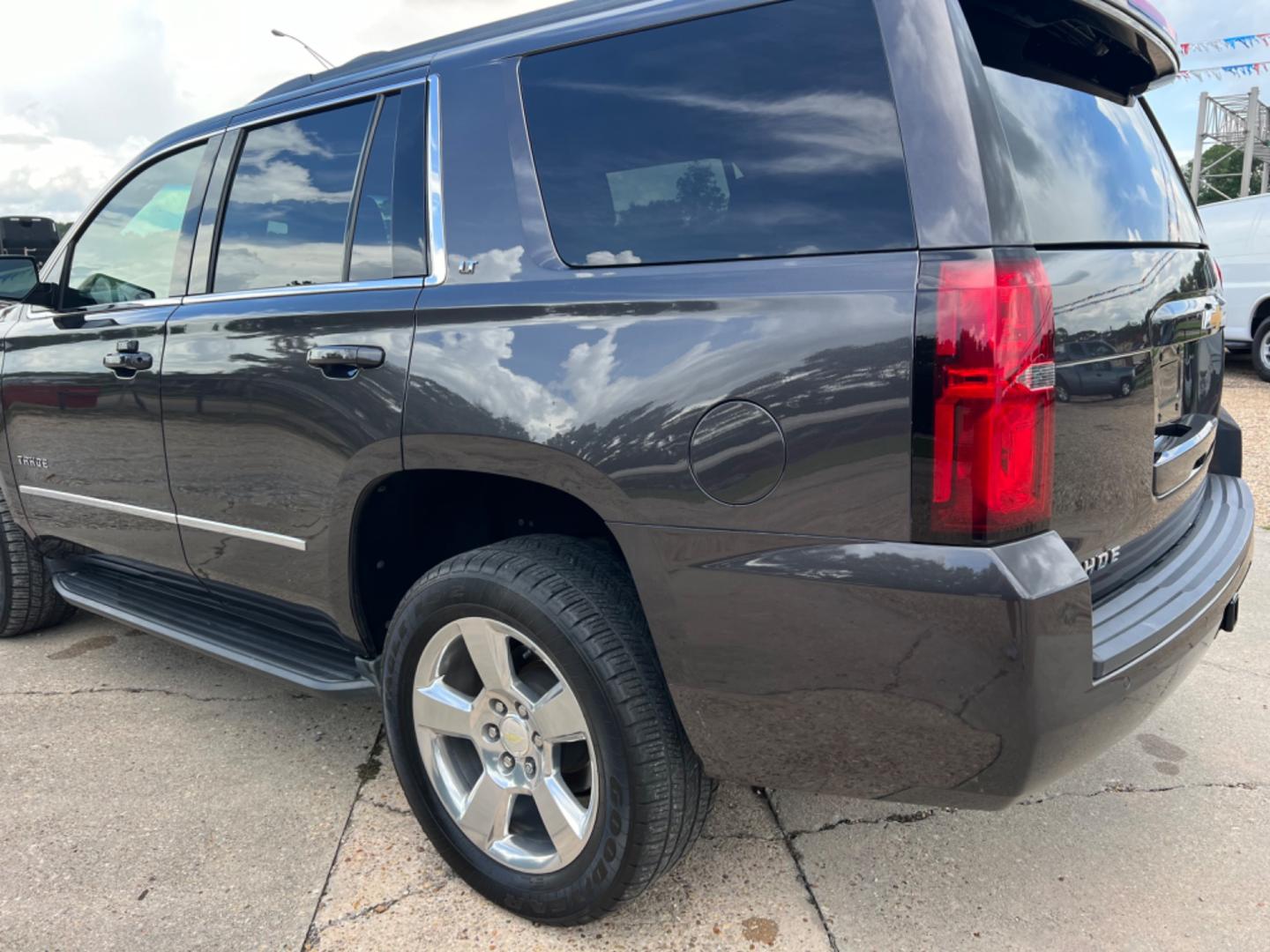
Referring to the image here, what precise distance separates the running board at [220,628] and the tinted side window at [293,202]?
38.9 inches

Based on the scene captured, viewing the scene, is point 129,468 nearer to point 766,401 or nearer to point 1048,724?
point 766,401

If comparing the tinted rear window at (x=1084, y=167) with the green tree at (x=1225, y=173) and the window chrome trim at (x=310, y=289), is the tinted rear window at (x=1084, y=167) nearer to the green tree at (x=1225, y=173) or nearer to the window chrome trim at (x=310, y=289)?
the window chrome trim at (x=310, y=289)

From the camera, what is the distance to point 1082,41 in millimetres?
1965

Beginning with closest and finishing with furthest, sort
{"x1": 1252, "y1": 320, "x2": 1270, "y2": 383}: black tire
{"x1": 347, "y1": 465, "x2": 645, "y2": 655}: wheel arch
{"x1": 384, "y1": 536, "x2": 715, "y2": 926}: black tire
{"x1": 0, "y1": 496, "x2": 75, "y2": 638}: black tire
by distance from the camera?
{"x1": 384, "y1": 536, "x2": 715, "y2": 926}: black tire
{"x1": 347, "y1": 465, "x2": 645, "y2": 655}: wheel arch
{"x1": 0, "y1": 496, "x2": 75, "y2": 638}: black tire
{"x1": 1252, "y1": 320, "x2": 1270, "y2": 383}: black tire

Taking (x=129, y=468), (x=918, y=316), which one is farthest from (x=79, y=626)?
(x=918, y=316)

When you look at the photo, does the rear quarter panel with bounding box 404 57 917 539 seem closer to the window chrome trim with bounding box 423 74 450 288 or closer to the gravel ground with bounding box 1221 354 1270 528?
the window chrome trim with bounding box 423 74 450 288

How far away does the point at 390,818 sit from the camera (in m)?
2.56

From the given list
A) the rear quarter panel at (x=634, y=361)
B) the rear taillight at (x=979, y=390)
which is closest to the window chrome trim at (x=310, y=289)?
the rear quarter panel at (x=634, y=361)

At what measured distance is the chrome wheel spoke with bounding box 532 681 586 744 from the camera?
6.39ft

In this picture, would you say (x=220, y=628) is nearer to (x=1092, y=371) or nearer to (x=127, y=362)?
(x=127, y=362)

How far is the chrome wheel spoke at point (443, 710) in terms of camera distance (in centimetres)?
215

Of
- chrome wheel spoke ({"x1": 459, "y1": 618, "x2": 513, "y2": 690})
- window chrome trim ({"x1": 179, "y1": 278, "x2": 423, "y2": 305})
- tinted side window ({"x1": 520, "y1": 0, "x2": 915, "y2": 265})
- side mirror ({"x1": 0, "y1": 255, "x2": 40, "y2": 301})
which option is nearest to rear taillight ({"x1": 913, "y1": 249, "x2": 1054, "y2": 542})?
tinted side window ({"x1": 520, "y1": 0, "x2": 915, "y2": 265})

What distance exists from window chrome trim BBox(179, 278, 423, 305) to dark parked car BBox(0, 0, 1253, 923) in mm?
12

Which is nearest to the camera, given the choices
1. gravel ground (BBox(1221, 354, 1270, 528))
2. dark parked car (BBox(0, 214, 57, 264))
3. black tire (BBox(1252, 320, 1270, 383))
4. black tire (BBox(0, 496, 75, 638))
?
black tire (BBox(0, 496, 75, 638))
